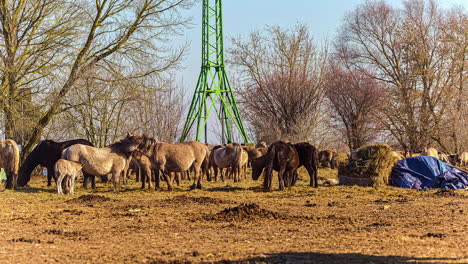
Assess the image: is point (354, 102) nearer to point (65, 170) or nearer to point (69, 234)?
point (65, 170)

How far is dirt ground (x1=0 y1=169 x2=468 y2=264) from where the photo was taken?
Answer: 6348 millimetres

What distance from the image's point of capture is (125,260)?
20.5ft

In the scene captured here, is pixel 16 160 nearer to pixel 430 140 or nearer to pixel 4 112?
pixel 4 112

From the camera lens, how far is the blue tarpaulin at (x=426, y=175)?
18000 millimetres

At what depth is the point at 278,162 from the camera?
646 inches

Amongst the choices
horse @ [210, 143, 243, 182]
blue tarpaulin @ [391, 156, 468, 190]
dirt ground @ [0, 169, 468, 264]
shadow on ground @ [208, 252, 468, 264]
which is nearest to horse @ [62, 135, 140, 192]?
dirt ground @ [0, 169, 468, 264]

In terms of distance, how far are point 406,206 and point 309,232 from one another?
4485 millimetres

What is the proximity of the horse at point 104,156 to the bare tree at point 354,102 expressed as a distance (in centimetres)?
2431

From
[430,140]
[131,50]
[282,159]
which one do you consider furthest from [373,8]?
[282,159]

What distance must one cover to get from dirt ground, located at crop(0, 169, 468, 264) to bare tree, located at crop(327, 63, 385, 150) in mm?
23998

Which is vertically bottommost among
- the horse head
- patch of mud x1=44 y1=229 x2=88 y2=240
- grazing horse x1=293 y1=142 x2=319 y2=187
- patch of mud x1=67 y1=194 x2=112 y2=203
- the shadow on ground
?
the shadow on ground

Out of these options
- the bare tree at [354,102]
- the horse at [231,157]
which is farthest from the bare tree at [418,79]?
the horse at [231,157]

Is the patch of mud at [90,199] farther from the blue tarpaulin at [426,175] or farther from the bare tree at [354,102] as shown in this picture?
the bare tree at [354,102]

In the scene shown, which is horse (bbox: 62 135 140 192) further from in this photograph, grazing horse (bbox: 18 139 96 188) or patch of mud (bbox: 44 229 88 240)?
patch of mud (bbox: 44 229 88 240)
